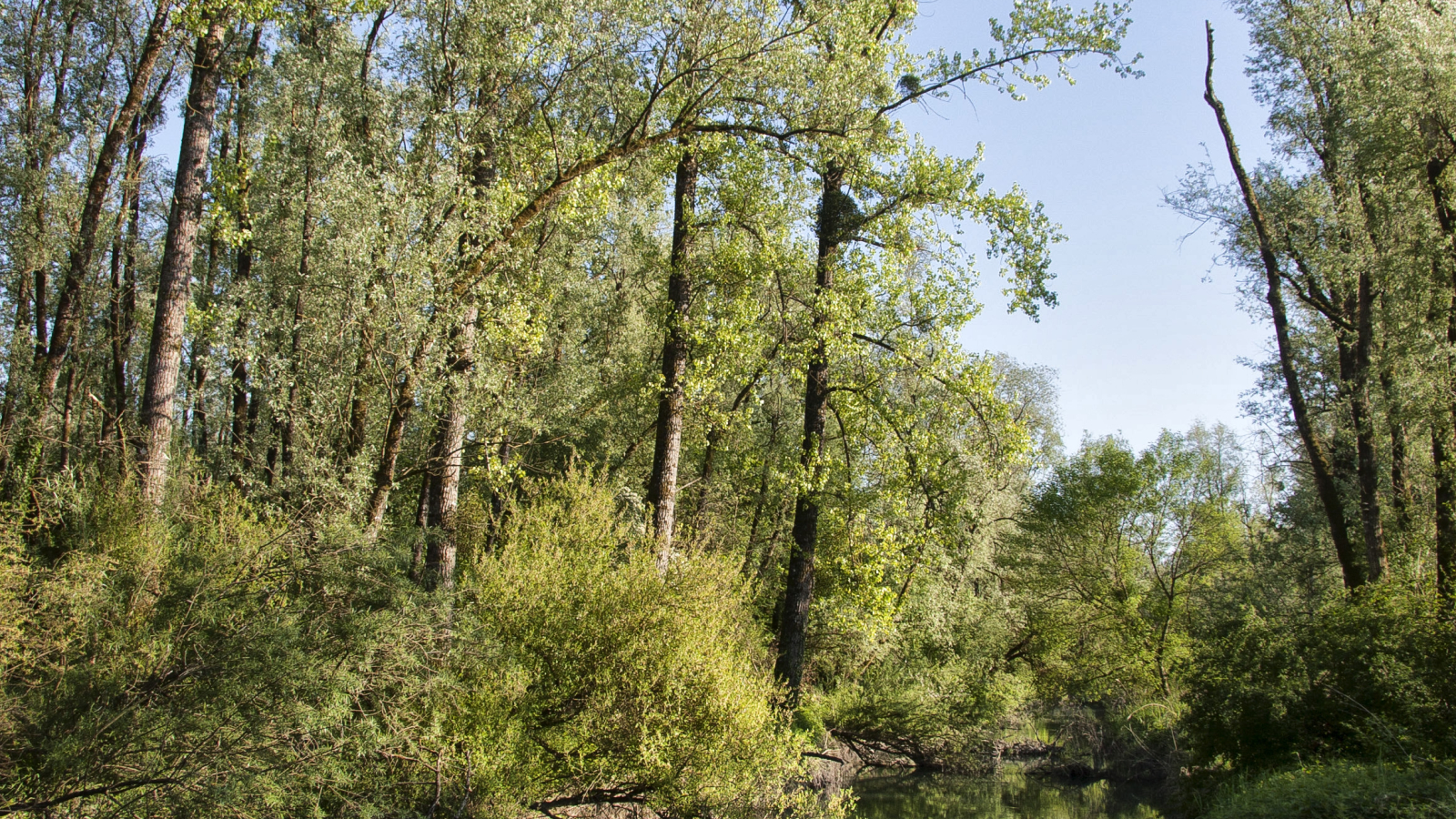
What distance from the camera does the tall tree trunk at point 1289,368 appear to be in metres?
12.6

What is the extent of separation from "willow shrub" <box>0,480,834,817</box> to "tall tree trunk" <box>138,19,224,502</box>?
69 centimetres

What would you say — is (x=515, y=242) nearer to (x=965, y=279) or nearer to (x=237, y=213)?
(x=965, y=279)

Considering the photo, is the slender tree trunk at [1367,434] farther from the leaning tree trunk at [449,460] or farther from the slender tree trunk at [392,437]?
the slender tree trunk at [392,437]

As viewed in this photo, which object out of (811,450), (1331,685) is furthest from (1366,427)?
(811,450)

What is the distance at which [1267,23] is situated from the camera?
14555 mm

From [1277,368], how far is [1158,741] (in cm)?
846

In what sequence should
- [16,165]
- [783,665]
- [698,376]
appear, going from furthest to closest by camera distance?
[16,165] < [783,665] < [698,376]

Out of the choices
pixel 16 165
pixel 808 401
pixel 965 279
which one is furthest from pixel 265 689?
pixel 16 165

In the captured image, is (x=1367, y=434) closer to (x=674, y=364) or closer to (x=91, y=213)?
(x=674, y=364)

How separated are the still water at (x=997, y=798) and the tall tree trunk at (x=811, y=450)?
11.7 ft

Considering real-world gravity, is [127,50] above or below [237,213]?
above

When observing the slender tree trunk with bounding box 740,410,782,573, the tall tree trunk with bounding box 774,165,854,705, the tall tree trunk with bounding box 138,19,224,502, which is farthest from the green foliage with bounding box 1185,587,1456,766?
the tall tree trunk with bounding box 138,19,224,502

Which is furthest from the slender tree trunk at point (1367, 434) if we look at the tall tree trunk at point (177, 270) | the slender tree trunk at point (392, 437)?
the tall tree trunk at point (177, 270)

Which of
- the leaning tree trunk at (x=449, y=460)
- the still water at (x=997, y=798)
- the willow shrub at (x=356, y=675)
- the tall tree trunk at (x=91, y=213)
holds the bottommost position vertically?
the still water at (x=997, y=798)
